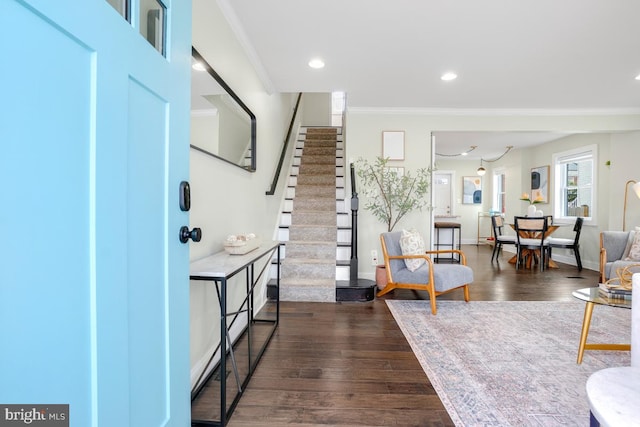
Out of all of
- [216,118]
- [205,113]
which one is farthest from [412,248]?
[205,113]

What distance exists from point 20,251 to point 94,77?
15.9 inches

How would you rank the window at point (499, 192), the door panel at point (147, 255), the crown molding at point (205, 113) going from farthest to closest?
the window at point (499, 192)
the crown molding at point (205, 113)
the door panel at point (147, 255)

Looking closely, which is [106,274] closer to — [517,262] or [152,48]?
[152,48]

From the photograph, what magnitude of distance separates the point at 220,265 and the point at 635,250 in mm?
4951

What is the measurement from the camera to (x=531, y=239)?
6195 millimetres

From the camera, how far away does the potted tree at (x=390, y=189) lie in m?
4.62

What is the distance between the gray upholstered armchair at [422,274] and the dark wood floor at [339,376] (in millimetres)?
285

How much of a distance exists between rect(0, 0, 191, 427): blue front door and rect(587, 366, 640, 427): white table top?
1312mm

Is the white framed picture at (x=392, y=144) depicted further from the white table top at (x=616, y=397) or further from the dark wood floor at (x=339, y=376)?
the white table top at (x=616, y=397)

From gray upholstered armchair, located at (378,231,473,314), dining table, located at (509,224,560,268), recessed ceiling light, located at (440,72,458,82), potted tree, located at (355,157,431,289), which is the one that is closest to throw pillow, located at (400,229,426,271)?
gray upholstered armchair, located at (378,231,473,314)

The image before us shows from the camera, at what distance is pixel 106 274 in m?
0.80

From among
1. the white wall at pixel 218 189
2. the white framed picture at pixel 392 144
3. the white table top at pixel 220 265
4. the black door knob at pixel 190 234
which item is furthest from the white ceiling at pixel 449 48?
the black door knob at pixel 190 234

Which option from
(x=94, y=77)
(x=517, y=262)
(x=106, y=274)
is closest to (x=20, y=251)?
(x=106, y=274)

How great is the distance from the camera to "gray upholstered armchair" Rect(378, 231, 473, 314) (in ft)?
11.5
